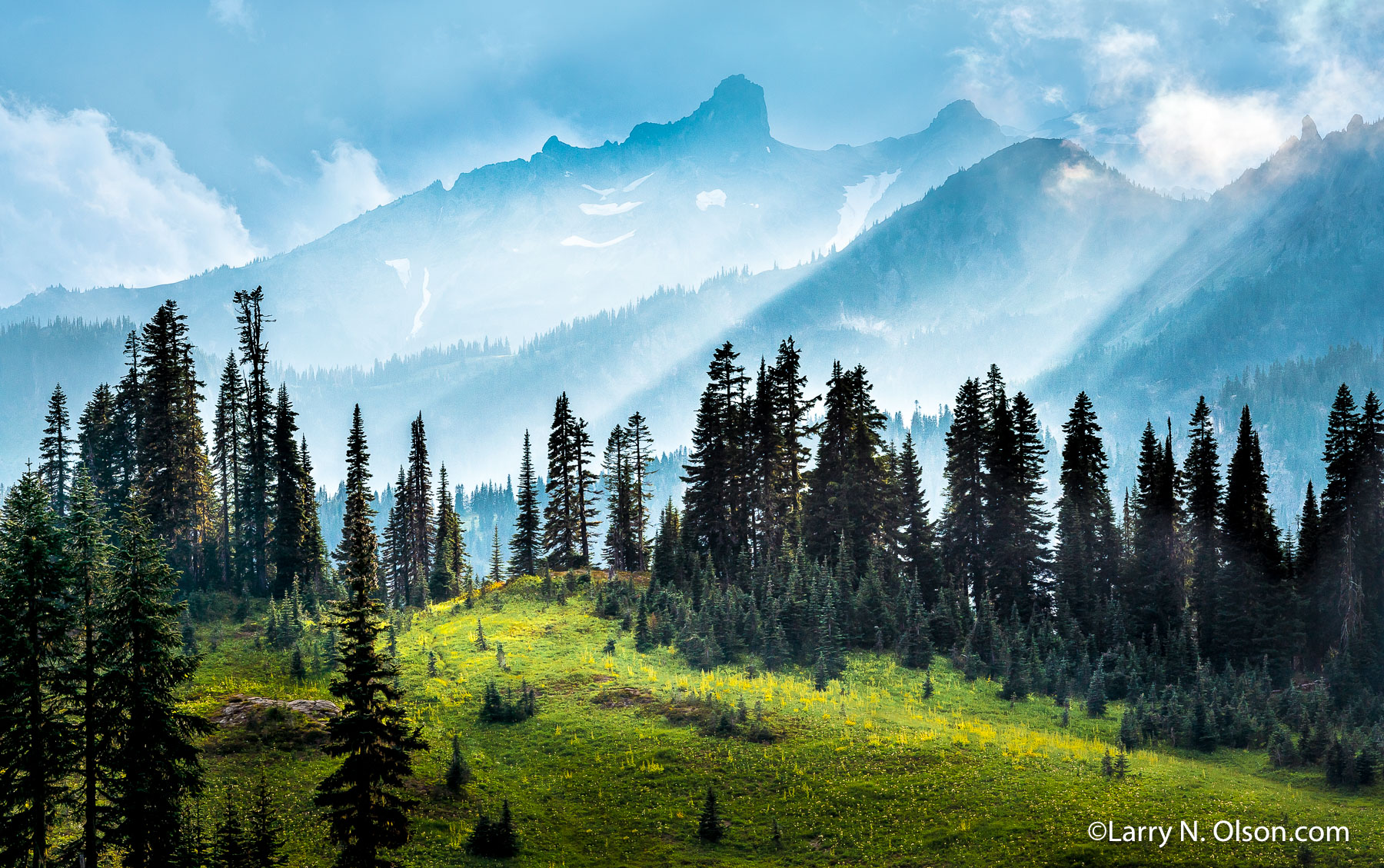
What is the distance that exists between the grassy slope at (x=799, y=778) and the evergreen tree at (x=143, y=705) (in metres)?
3.99

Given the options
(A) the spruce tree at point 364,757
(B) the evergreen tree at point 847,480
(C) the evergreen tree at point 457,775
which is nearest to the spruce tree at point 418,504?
(B) the evergreen tree at point 847,480

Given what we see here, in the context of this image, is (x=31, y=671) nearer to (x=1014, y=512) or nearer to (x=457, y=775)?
(x=457, y=775)

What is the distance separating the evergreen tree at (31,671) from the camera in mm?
22047

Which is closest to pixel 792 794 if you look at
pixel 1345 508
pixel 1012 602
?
pixel 1012 602

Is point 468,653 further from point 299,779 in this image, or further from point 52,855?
point 52,855

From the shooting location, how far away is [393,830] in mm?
22172

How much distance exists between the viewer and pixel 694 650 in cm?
4716

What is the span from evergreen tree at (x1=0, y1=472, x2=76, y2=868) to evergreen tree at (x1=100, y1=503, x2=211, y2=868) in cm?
118

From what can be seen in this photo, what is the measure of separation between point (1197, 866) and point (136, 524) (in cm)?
3213

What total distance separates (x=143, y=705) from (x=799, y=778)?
2102 cm

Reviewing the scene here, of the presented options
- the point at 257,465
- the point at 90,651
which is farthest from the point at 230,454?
the point at 90,651

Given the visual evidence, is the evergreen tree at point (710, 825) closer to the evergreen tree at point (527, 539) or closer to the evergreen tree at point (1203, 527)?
the evergreen tree at point (1203, 527)

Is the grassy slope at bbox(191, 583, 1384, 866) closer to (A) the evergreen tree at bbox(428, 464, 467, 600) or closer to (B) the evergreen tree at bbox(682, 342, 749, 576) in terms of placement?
(B) the evergreen tree at bbox(682, 342, 749, 576)

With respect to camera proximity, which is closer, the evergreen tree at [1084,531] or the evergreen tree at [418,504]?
the evergreen tree at [1084,531]
